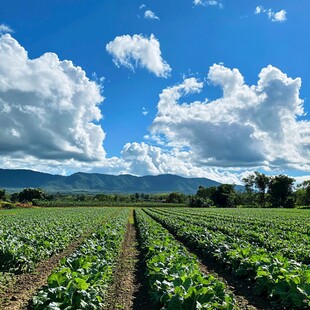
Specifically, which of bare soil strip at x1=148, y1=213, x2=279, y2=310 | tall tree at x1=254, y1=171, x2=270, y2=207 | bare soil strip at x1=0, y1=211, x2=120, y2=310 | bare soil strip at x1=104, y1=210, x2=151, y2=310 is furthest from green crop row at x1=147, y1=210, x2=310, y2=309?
tall tree at x1=254, y1=171, x2=270, y2=207

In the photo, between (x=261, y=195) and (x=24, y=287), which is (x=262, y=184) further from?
(x=24, y=287)

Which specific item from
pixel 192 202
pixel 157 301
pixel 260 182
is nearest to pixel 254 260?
pixel 157 301

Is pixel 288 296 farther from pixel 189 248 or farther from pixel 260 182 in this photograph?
pixel 260 182

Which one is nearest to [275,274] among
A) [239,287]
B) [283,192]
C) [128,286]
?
[239,287]

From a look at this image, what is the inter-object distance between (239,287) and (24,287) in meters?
7.62

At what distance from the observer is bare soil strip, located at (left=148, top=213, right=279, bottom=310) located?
9.46m

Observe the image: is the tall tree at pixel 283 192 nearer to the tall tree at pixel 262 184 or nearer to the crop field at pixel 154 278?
the tall tree at pixel 262 184

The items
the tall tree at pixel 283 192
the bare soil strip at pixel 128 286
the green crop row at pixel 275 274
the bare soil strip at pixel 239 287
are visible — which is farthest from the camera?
the tall tree at pixel 283 192

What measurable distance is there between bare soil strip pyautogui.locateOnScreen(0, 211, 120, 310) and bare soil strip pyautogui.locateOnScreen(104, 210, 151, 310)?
100 inches

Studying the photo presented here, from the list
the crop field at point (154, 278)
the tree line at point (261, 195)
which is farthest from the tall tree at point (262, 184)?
the crop field at point (154, 278)

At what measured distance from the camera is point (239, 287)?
1140 cm

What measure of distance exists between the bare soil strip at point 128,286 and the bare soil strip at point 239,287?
2932 millimetres

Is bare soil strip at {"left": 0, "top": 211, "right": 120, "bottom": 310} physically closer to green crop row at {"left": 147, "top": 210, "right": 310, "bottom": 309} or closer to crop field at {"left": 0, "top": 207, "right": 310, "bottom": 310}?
crop field at {"left": 0, "top": 207, "right": 310, "bottom": 310}

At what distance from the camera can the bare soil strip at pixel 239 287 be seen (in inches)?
372
